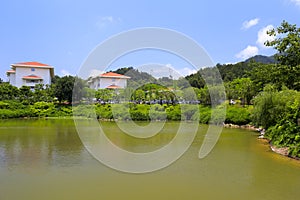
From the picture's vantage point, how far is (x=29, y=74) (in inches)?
1464

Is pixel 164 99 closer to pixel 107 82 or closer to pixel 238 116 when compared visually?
pixel 238 116

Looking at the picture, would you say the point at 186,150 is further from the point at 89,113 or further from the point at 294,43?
the point at 89,113

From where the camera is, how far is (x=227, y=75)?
42188mm

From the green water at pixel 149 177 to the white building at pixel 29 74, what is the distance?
2869cm

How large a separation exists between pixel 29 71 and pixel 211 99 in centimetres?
2418

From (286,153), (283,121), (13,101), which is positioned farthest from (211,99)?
(13,101)

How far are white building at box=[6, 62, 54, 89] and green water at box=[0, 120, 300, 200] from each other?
28687 mm

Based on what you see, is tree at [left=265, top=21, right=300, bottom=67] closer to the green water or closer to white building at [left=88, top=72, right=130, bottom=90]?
the green water

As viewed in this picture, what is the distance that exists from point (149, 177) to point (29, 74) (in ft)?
113

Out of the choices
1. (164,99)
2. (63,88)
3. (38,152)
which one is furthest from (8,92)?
(38,152)

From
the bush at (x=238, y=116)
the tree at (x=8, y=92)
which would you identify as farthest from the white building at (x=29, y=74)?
the bush at (x=238, y=116)

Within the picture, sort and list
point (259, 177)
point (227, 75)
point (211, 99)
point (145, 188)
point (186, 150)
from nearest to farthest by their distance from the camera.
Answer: point (145, 188) → point (259, 177) → point (186, 150) → point (211, 99) → point (227, 75)

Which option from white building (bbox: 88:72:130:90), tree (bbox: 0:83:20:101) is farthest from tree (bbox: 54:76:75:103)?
tree (bbox: 0:83:20:101)

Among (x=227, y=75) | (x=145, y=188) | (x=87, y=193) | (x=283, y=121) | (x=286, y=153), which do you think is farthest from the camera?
(x=227, y=75)
